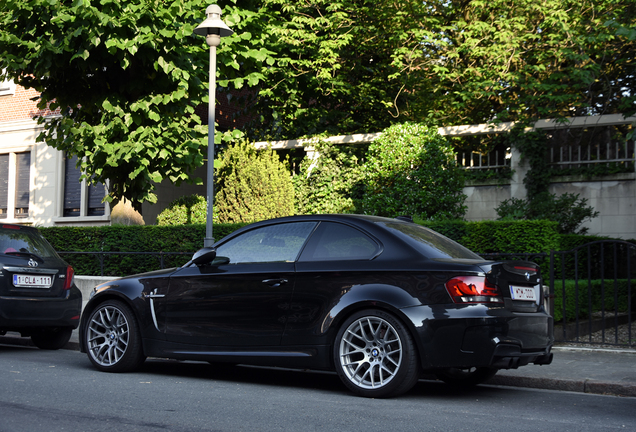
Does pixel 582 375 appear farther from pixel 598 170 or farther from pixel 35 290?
pixel 598 170

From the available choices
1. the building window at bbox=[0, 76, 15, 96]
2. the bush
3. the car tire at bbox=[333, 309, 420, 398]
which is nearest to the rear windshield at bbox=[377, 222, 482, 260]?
the car tire at bbox=[333, 309, 420, 398]

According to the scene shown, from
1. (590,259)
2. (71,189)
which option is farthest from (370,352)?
(71,189)

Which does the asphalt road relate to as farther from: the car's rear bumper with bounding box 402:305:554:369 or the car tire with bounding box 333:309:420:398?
the car's rear bumper with bounding box 402:305:554:369

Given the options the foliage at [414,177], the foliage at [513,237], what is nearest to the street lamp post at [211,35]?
the foliage at [513,237]

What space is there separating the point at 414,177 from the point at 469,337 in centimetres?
922

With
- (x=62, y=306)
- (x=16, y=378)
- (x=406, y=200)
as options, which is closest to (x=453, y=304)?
(x=16, y=378)

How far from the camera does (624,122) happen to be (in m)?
15.4

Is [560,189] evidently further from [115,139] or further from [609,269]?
[115,139]

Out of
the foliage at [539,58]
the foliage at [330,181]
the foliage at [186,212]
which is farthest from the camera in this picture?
the foliage at [330,181]

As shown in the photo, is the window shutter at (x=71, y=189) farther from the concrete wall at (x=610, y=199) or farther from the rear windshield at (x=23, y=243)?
the concrete wall at (x=610, y=199)

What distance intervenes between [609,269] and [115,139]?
10.1 m

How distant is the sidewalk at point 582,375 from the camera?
270 inches

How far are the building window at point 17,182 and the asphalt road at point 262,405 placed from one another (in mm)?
17528

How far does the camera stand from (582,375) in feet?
24.0
